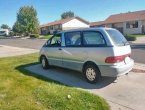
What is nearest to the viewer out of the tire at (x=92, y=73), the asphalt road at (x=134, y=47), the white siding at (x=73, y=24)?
the tire at (x=92, y=73)

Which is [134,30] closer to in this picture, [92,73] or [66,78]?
[66,78]

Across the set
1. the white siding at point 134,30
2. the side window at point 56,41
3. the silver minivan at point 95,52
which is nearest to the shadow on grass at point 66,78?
the silver minivan at point 95,52

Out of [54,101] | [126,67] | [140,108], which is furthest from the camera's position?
[126,67]

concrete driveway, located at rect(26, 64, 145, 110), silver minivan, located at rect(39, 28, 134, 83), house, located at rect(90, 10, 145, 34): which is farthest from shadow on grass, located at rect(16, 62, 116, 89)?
house, located at rect(90, 10, 145, 34)

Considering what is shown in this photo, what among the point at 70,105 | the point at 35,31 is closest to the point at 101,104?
Answer: the point at 70,105

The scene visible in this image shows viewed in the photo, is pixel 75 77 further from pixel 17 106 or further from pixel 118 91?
pixel 17 106

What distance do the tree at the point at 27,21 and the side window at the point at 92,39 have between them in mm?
60181

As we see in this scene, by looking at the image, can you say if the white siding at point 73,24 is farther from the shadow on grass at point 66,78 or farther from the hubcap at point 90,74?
the hubcap at point 90,74

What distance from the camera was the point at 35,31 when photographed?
218ft

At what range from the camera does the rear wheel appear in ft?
21.9

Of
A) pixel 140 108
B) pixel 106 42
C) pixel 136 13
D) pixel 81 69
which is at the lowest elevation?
pixel 140 108

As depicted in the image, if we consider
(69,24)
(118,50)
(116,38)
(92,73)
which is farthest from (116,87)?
(69,24)

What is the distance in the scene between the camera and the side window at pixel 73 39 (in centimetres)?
725

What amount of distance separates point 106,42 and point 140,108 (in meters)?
2.21
